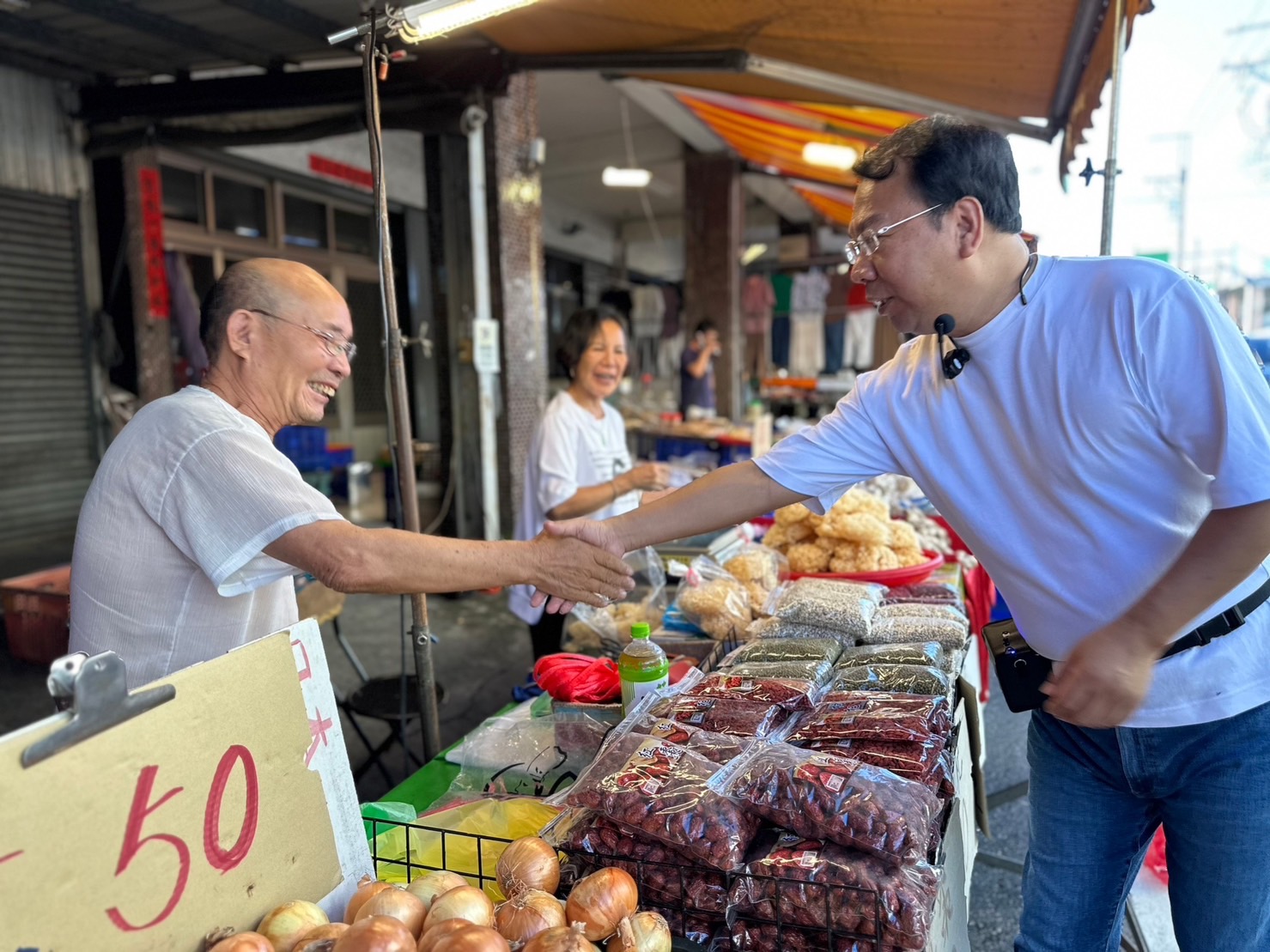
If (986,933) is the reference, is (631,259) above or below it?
above

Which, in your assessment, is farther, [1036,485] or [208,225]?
[208,225]

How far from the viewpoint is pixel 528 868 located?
1.14 meters

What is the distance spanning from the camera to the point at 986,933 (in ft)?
8.48

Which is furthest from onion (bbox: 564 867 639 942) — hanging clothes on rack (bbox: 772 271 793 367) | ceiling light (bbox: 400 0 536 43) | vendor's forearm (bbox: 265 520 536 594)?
hanging clothes on rack (bbox: 772 271 793 367)

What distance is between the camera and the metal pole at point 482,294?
600cm

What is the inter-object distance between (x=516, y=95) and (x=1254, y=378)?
6047 millimetres

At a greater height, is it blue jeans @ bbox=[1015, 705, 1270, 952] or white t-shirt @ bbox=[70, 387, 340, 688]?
white t-shirt @ bbox=[70, 387, 340, 688]

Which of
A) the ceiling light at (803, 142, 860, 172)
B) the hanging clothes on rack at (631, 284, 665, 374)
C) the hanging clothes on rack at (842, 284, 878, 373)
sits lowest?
the hanging clothes on rack at (842, 284, 878, 373)

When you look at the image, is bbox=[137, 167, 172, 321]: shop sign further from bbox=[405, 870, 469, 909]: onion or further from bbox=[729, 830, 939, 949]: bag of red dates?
bbox=[729, 830, 939, 949]: bag of red dates

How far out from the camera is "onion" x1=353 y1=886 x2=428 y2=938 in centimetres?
100

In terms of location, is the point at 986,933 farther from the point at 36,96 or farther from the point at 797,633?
the point at 36,96

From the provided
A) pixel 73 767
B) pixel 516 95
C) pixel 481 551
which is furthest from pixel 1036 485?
pixel 516 95

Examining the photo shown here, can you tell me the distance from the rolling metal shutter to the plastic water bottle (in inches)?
247

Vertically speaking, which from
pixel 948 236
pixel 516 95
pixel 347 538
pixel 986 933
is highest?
pixel 516 95
